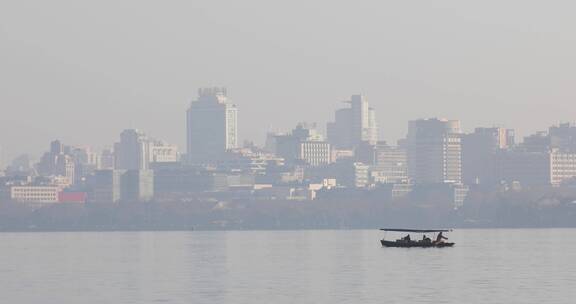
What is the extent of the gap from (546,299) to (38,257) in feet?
234

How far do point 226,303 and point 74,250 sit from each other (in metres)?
86.2

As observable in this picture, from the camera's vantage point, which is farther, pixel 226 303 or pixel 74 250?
pixel 74 250

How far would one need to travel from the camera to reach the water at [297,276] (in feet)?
366

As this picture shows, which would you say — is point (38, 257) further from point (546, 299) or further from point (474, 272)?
point (546, 299)

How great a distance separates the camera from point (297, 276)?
425 feet

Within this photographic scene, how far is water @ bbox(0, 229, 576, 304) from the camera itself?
366 feet

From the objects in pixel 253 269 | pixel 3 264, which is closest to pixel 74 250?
pixel 3 264

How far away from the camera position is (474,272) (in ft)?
433

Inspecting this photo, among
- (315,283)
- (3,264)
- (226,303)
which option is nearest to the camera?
(226,303)

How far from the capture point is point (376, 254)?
164875 millimetres

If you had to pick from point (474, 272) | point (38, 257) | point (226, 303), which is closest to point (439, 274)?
point (474, 272)

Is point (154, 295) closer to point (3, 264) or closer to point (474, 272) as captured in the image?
point (474, 272)

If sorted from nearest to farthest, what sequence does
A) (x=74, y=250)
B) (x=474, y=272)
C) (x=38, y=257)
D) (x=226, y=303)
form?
(x=226, y=303)
(x=474, y=272)
(x=38, y=257)
(x=74, y=250)

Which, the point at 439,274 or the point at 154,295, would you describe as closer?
the point at 154,295
